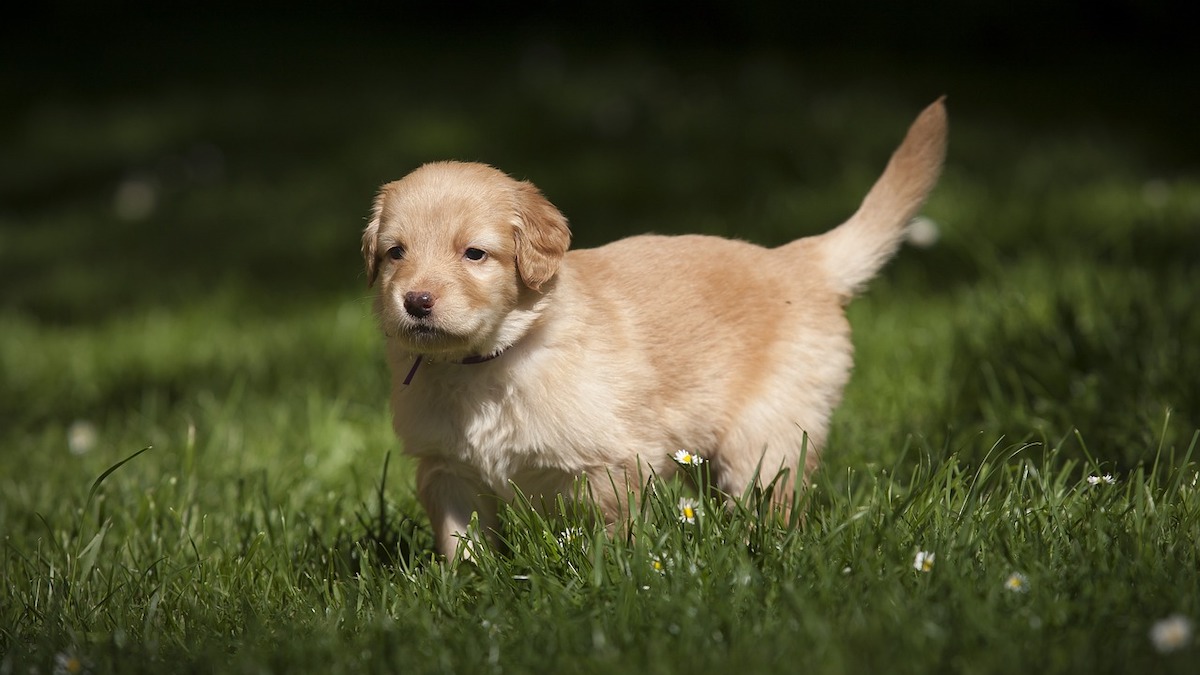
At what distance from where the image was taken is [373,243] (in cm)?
292

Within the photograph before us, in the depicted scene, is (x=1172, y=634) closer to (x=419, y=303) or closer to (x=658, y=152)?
(x=419, y=303)

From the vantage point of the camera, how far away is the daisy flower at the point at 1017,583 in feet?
7.52

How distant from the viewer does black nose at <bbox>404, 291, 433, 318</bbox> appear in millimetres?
2617

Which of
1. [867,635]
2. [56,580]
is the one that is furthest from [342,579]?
[867,635]

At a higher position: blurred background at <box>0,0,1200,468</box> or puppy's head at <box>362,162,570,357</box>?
puppy's head at <box>362,162,570,357</box>

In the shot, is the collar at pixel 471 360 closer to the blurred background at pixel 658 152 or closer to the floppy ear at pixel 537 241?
the floppy ear at pixel 537 241

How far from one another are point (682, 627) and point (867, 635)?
330 millimetres

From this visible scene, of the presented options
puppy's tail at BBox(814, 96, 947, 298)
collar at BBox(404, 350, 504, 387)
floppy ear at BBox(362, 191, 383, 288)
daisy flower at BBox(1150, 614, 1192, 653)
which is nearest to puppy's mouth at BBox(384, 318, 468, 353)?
collar at BBox(404, 350, 504, 387)

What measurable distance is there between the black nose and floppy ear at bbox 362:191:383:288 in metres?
0.31

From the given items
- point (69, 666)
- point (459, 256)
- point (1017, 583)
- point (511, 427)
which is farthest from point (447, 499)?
point (1017, 583)

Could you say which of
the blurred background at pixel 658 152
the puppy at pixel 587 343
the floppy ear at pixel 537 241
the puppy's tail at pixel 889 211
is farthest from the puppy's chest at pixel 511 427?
the blurred background at pixel 658 152

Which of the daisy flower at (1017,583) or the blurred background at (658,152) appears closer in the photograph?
the daisy flower at (1017,583)

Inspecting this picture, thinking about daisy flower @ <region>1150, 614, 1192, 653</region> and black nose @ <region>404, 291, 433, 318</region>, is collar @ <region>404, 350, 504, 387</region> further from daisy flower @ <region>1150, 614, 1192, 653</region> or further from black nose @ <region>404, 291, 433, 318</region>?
daisy flower @ <region>1150, 614, 1192, 653</region>

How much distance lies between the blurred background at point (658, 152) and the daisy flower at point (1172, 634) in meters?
1.42
